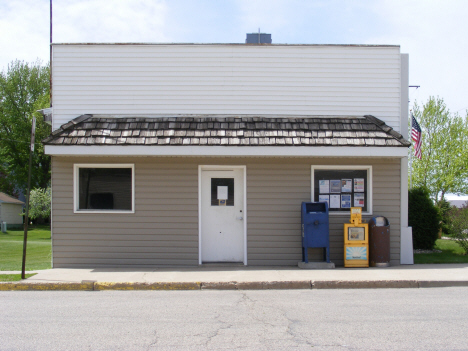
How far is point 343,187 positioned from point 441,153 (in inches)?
802

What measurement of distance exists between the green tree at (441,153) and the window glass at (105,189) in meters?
22.1

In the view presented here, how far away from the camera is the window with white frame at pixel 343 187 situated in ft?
35.9

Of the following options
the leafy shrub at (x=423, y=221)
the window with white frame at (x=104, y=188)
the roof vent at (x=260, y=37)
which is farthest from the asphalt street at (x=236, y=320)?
the roof vent at (x=260, y=37)

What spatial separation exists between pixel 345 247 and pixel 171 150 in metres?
4.64

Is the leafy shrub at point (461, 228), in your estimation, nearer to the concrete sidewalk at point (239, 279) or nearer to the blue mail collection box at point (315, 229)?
the concrete sidewalk at point (239, 279)

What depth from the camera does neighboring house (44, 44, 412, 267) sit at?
10367 millimetres

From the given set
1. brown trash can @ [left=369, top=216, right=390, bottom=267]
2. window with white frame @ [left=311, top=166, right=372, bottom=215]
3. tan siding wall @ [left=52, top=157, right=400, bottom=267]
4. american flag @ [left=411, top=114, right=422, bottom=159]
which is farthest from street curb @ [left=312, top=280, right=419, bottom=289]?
american flag @ [left=411, top=114, right=422, bottom=159]

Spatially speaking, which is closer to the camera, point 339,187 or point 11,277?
point 11,277

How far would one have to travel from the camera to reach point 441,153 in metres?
28.3

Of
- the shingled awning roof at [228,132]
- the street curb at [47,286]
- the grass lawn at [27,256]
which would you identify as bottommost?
the grass lawn at [27,256]

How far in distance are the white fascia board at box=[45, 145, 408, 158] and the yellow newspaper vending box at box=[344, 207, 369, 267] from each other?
1.73 m

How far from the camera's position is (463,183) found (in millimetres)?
29016

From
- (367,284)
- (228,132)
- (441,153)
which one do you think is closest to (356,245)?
(367,284)

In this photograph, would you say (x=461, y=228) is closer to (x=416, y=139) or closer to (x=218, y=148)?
(x=416, y=139)
